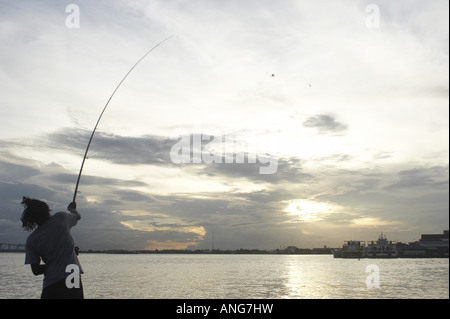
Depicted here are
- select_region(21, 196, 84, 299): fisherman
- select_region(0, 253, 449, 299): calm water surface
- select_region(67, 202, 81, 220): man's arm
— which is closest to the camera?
select_region(21, 196, 84, 299): fisherman

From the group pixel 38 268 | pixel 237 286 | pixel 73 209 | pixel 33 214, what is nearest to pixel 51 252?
pixel 38 268

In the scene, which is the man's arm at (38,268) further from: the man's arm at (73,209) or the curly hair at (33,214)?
the man's arm at (73,209)

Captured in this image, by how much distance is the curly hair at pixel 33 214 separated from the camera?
4.95 m

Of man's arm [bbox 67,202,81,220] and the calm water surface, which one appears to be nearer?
man's arm [bbox 67,202,81,220]

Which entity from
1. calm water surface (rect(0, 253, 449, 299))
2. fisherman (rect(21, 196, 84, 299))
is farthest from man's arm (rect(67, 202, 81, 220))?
calm water surface (rect(0, 253, 449, 299))

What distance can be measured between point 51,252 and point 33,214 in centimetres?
51

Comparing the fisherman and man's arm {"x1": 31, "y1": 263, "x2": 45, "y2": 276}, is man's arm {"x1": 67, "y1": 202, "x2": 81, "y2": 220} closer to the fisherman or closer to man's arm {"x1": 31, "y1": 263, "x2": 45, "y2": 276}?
the fisherman

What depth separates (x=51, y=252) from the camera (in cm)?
496

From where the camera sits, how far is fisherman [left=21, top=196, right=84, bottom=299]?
491 centimetres

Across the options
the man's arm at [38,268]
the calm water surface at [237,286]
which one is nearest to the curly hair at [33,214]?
the man's arm at [38,268]
